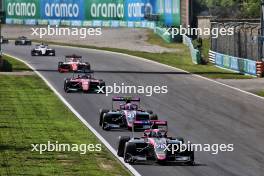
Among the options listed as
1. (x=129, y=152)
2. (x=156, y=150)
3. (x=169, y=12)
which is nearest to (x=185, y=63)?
(x=169, y=12)

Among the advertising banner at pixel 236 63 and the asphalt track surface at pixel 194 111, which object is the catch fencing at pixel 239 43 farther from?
the asphalt track surface at pixel 194 111

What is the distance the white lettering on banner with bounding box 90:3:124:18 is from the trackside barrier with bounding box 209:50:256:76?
40.1 m

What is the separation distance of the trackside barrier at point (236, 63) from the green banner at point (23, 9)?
5065cm

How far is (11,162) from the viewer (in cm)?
2555

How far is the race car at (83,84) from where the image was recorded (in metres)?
46.9

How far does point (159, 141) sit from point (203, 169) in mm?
1815

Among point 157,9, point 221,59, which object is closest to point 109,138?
point 221,59

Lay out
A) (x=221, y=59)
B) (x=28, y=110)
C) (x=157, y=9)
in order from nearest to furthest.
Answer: (x=28, y=110) → (x=221, y=59) → (x=157, y=9)

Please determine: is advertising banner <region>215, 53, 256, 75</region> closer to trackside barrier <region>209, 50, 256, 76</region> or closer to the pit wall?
trackside barrier <region>209, 50, 256, 76</region>

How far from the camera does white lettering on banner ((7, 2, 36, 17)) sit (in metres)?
118

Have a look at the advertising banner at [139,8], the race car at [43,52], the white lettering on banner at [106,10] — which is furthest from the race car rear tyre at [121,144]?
the white lettering on banner at [106,10]

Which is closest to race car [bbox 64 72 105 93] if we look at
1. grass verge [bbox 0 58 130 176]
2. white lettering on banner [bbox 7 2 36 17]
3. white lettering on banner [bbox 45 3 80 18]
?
grass verge [bbox 0 58 130 176]

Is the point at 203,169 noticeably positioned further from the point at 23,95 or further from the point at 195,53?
the point at 195,53

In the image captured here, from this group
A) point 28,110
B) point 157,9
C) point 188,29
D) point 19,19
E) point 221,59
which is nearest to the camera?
point 28,110
